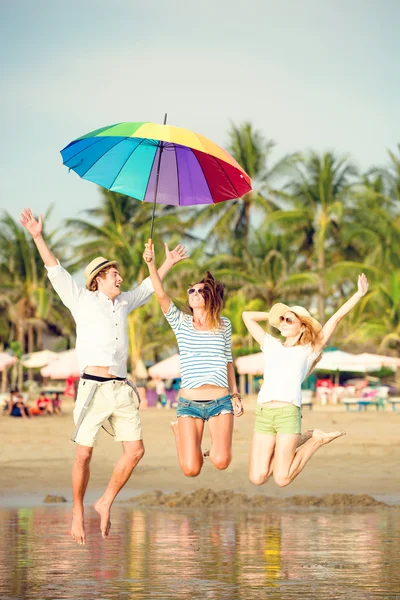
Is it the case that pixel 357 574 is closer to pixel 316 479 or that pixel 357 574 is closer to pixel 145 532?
pixel 145 532

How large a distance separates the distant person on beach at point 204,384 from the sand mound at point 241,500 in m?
5.91

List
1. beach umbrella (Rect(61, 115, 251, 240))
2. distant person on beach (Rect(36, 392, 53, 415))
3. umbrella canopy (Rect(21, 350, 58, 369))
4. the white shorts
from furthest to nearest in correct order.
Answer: umbrella canopy (Rect(21, 350, 58, 369)) < distant person on beach (Rect(36, 392, 53, 415)) < beach umbrella (Rect(61, 115, 251, 240)) < the white shorts

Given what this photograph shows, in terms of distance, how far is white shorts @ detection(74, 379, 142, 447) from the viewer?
9250 mm

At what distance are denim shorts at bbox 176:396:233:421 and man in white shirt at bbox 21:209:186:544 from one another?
1.90ft

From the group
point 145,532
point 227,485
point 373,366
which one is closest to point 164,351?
point 373,366

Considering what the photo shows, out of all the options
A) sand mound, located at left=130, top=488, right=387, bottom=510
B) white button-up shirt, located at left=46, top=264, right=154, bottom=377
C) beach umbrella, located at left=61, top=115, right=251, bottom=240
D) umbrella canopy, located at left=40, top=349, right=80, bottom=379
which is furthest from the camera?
umbrella canopy, located at left=40, top=349, right=80, bottom=379

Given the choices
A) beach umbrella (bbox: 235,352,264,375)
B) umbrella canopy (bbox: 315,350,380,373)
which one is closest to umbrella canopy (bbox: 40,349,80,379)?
beach umbrella (bbox: 235,352,264,375)

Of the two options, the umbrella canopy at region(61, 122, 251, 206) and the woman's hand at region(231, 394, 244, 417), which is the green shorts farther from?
the umbrella canopy at region(61, 122, 251, 206)

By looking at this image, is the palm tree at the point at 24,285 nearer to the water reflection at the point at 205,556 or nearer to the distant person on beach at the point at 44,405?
the distant person on beach at the point at 44,405

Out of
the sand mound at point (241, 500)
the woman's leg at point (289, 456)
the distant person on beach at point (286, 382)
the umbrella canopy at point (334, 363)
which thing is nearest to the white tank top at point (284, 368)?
the distant person on beach at point (286, 382)

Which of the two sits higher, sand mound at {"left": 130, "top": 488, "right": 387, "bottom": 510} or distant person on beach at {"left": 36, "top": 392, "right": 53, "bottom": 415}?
distant person on beach at {"left": 36, "top": 392, "right": 53, "bottom": 415}

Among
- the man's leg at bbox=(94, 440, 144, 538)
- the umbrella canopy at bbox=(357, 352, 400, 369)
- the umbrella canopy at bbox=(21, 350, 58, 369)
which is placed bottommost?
the man's leg at bbox=(94, 440, 144, 538)

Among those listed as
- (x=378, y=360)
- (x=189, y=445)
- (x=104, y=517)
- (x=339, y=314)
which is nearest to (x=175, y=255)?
(x=339, y=314)

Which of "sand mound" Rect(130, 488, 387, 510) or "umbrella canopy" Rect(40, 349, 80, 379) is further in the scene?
"umbrella canopy" Rect(40, 349, 80, 379)
